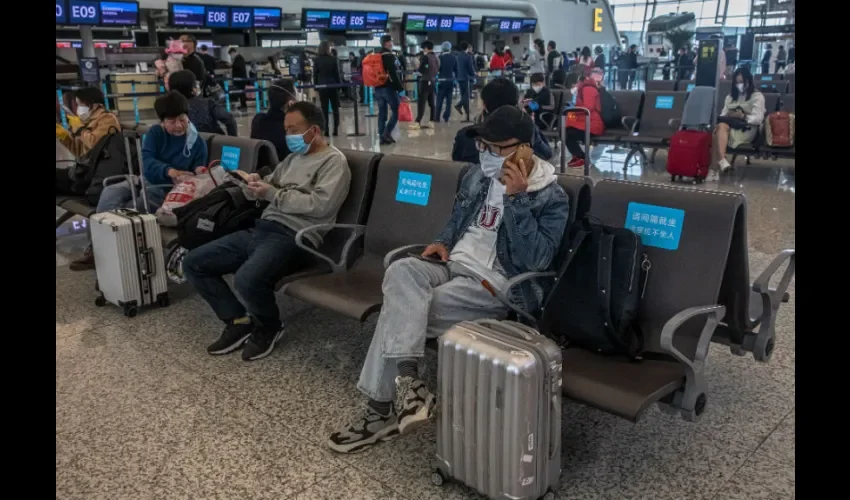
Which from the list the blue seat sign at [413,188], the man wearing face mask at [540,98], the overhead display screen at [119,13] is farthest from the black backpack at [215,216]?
the overhead display screen at [119,13]

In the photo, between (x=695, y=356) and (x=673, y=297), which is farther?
(x=673, y=297)

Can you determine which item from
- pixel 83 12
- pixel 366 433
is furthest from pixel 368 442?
pixel 83 12

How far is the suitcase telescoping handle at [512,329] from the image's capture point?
6.74 ft

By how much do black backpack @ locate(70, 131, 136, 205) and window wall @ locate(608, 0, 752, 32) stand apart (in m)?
25.7

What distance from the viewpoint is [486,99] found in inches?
181

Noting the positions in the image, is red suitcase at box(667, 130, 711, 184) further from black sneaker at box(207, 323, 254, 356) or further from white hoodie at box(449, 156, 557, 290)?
black sneaker at box(207, 323, 254, 356)

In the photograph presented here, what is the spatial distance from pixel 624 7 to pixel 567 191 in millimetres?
32451

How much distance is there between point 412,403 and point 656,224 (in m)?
1.04

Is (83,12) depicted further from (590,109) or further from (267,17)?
(590,109)

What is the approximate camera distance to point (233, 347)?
133 inches

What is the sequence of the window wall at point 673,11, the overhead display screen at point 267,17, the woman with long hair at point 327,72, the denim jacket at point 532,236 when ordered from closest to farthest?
the denim jacket at point 532,236, the woman with long hair at point 327,72, the overhead display screen at point 267,17, the window wall at point 673,11

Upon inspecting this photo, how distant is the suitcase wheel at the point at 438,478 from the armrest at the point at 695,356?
77cm

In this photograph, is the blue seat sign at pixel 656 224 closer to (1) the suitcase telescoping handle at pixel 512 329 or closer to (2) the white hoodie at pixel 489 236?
(2) the white hoodie at pixel 489 236
